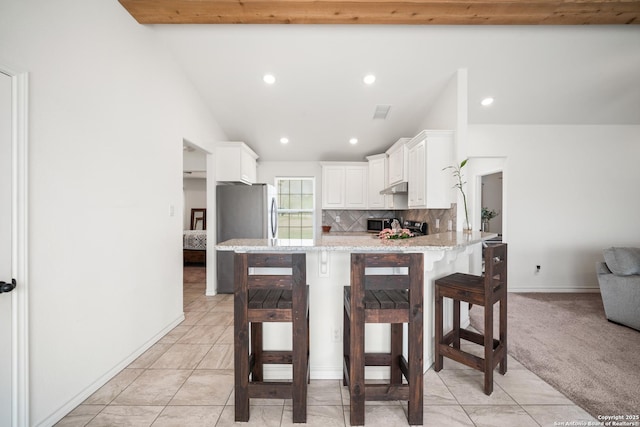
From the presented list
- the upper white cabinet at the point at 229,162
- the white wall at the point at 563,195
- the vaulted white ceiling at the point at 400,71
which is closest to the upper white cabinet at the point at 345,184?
the vaulted white ceiling at the point at 400,71

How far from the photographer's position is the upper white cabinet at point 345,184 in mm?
5270

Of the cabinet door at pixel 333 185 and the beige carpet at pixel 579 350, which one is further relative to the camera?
the cabinet door at pixel 333 185

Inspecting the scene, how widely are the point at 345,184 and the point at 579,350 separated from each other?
12.6 ft

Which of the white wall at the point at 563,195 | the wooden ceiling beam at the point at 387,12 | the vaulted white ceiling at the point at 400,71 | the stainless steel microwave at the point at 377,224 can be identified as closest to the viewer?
the wooden ceiling beam at the point at 387,12

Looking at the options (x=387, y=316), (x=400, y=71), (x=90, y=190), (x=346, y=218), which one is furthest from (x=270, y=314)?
(x=346, y=218)

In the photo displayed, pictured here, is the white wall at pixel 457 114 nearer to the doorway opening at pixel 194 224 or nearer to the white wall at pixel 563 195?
the white wall at pixel 563 195

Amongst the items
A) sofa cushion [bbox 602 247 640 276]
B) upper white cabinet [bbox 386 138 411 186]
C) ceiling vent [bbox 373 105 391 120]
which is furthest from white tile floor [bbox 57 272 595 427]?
ceiling vent [bbox 373 105 391 120]

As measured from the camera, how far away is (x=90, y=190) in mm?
1845

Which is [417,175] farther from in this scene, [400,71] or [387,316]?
[387,316]

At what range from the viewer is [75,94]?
175cm

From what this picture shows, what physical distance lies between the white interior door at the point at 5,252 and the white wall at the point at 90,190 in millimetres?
96

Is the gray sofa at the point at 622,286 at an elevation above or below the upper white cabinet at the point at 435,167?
below

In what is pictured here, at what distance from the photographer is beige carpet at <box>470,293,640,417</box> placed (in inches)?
70.6

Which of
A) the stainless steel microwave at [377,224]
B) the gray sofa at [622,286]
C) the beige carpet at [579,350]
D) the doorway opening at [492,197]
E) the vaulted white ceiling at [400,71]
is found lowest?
the beige carpet at [579,350]
